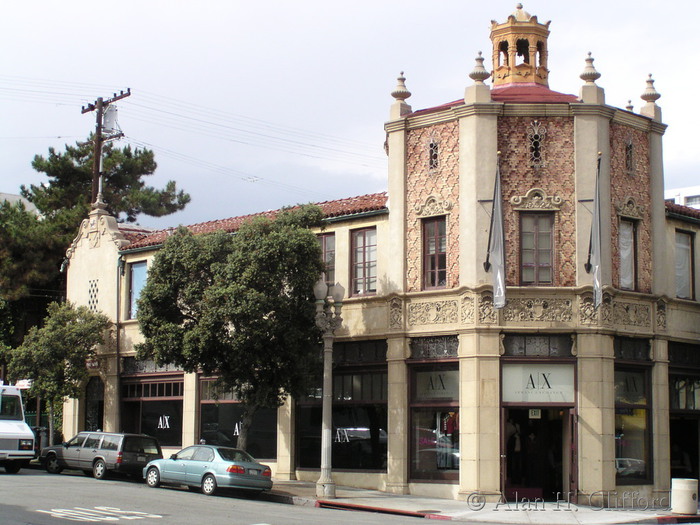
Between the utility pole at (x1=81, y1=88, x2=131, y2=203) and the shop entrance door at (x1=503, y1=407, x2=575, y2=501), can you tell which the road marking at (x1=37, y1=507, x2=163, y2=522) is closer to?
the shop entrance door at (x1=503, y1=407, x2=575, y2=501)

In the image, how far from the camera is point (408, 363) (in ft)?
90.6

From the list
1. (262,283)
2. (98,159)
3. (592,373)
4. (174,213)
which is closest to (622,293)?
(592,373)

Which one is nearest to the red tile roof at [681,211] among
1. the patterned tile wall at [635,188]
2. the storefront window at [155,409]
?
the patterned tile wall at [635,188]

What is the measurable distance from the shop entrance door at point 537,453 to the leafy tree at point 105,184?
28539mm

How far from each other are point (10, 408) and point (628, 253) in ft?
62.9

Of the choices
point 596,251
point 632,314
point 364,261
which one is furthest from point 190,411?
point 596,251

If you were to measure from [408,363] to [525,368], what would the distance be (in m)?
3.27

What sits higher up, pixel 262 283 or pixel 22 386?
pixel 262 283

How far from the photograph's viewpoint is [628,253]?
27.5 metres

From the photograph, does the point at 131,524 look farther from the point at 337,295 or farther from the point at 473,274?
the point at 473,274

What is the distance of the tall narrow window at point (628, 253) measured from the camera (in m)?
27.3

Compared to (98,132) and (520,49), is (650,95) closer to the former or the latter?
(520,49)

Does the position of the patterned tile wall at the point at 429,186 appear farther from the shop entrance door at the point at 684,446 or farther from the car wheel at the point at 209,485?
Result: the shop entrance door at the point at 684,446

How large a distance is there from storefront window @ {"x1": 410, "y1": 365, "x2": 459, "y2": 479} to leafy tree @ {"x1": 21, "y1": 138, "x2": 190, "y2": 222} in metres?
26.2
